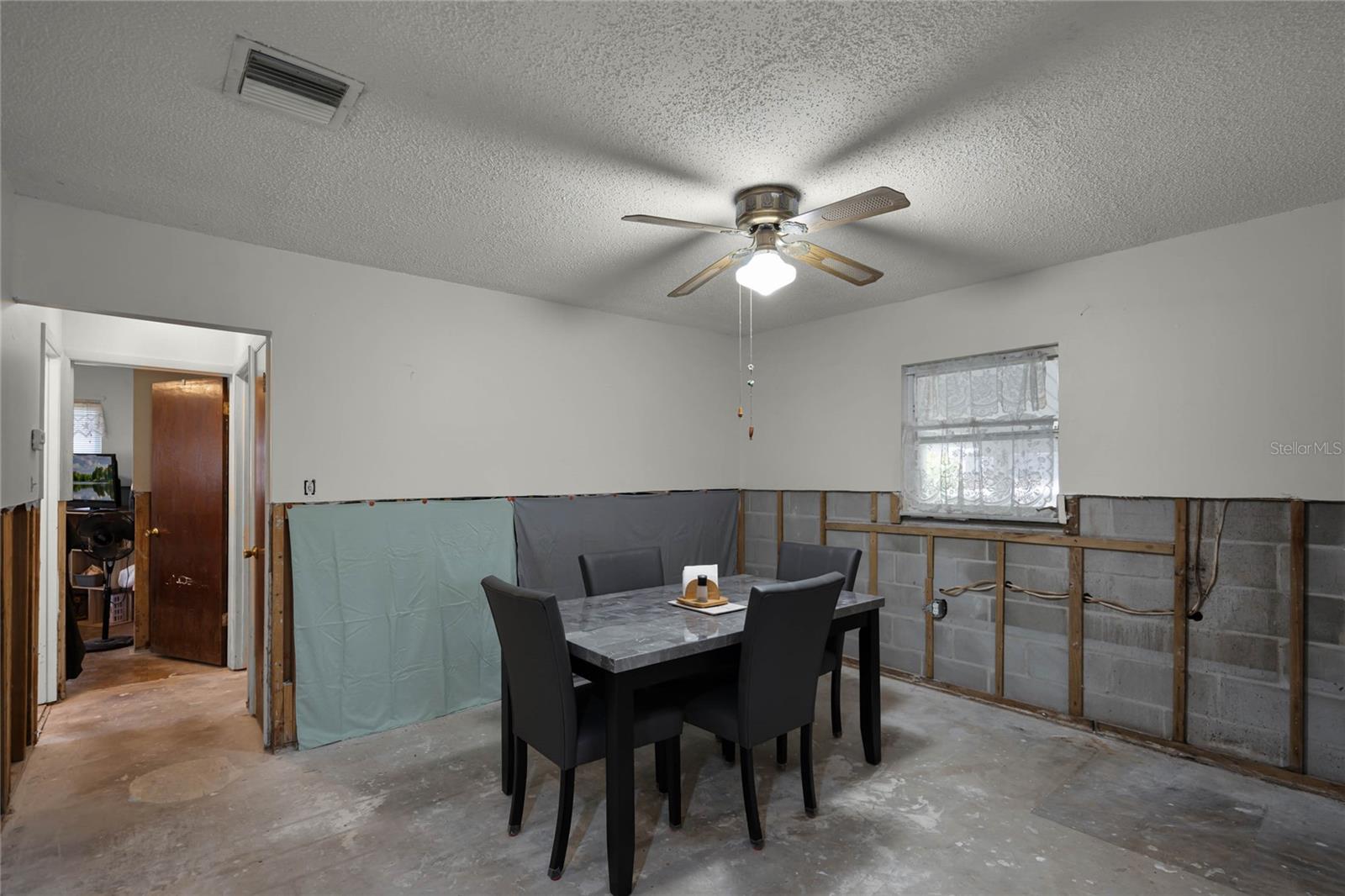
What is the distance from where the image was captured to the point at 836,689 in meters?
3.42

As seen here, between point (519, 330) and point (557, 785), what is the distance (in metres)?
2.57

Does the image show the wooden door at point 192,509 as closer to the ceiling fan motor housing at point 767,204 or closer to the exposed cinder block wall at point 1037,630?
the ceiling fan motor housing at point 767,204

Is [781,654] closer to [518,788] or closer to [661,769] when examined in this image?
[661,769]

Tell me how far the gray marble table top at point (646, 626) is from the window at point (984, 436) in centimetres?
124

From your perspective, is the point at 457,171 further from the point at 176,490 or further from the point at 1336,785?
the point at 1336,785

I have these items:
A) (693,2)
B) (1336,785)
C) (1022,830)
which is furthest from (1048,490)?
(693,2)

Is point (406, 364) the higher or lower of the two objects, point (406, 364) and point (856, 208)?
the lower

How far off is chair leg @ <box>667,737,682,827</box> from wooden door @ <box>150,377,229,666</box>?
3.55m

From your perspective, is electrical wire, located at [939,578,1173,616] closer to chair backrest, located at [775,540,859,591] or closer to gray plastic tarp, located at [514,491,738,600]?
chair backrest, located at [775,540,859,591]

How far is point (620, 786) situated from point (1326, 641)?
3007 mm

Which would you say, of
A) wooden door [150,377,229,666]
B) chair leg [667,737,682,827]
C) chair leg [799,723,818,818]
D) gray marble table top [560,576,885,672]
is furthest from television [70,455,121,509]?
chair leg [799,723,818,818]

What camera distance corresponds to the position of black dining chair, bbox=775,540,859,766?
313 centimetres

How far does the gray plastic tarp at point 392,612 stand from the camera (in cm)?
325

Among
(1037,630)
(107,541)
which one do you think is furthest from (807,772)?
(107,541)
